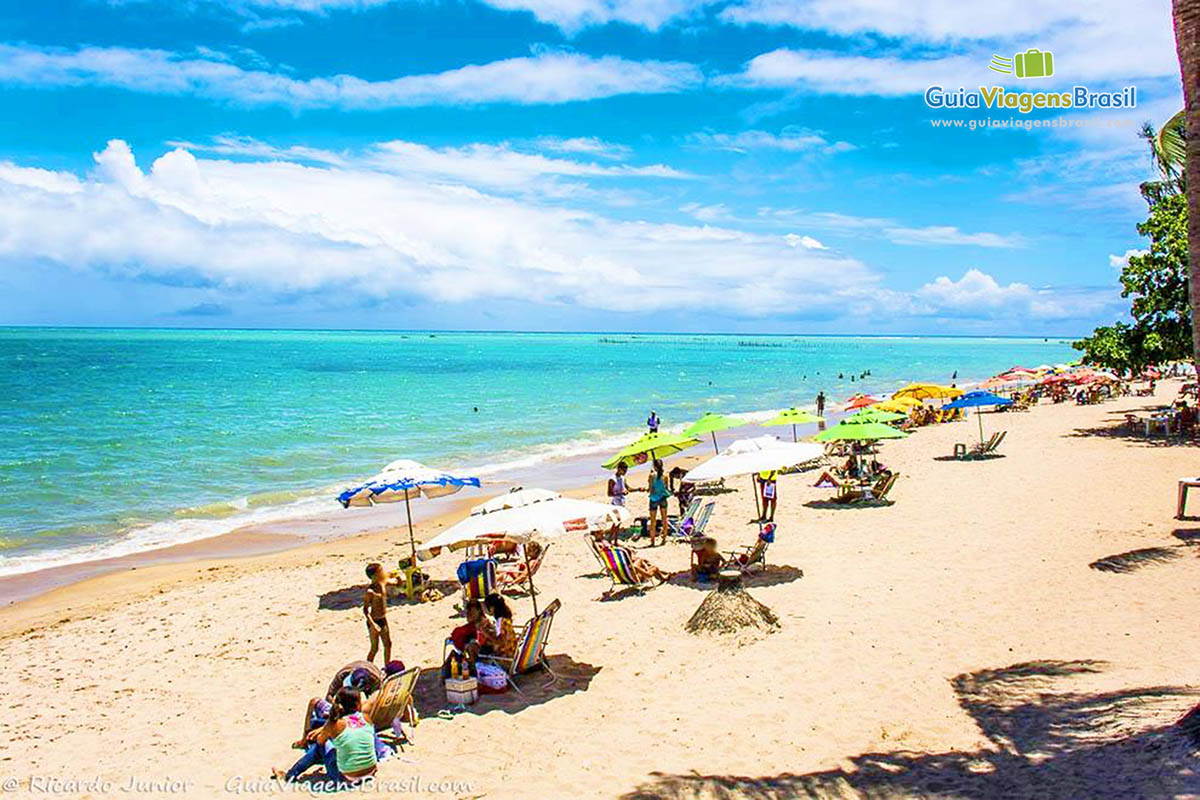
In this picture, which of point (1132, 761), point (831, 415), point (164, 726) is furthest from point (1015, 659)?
point (831, 415)

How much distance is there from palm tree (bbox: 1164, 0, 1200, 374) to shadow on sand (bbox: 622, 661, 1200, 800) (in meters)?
2.96

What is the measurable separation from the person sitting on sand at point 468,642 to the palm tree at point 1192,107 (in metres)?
6.93

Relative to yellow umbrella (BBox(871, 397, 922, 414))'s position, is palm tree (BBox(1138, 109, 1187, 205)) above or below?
above

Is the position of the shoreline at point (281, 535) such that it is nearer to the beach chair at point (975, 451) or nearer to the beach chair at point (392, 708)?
the beach chair at point (975, 451)

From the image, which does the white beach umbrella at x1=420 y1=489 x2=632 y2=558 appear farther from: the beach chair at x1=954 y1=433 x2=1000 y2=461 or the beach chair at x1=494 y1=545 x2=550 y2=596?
the beach chair at x1=954 y1=433 x2=1000 y2=461

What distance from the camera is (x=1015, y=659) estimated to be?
26.4ft

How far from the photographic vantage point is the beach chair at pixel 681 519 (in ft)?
47.5

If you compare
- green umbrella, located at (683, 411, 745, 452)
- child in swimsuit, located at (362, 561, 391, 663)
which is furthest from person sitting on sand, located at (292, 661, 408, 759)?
green umbrella, located at (683, 411, 745, 452)

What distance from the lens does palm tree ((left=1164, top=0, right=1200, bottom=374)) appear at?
5.15 meters

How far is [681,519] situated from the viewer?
16016mm

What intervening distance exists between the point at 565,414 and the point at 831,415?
1602 cm

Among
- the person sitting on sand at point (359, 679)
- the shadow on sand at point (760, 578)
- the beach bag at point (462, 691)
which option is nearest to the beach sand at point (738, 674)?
the shadow on sand at point (760, 578)

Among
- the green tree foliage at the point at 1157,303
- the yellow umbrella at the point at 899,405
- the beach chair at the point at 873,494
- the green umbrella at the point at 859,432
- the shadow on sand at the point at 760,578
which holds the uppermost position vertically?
the green tree foliage at the point at 1157,303

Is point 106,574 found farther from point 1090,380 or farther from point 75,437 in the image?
point 1090,380
